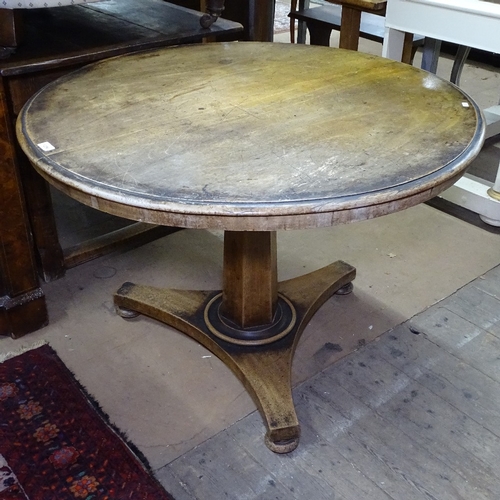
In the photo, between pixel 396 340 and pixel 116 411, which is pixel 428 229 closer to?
pixel 396 340

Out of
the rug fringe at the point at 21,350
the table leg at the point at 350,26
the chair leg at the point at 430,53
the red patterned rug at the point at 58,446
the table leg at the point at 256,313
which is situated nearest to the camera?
the red patterned rug at the point at 58,446

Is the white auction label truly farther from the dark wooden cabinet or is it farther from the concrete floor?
the concrete floor

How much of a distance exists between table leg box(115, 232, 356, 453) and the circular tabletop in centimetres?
35

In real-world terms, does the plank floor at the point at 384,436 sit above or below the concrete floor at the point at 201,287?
above

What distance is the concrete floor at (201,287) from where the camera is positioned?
1.56 meters

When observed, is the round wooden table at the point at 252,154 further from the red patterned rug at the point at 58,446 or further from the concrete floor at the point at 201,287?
the red patterned rug at the point at 58,446

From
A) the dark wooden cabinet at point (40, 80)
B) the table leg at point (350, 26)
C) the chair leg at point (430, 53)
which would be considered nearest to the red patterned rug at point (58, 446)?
the dark wooden cabinet at point (40, 80)

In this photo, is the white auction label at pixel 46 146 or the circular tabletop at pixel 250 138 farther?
the white auction label at pixel 46 146

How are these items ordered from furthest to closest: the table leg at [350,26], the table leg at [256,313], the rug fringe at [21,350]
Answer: the table leg at [350,26] < the rug fringe at [21,350] < the table leg at [256,313]

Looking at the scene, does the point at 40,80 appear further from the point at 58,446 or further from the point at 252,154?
the point at 58,446

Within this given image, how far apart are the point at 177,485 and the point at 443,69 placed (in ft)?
12.5

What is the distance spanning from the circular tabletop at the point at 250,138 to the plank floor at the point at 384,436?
67 cm

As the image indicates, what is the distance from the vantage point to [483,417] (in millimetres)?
1545

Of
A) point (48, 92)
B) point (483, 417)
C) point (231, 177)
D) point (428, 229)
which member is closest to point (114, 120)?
point (48, 92)
